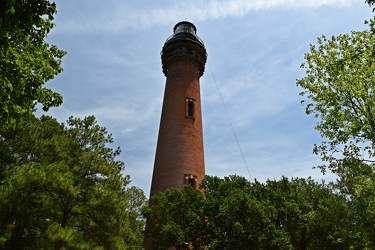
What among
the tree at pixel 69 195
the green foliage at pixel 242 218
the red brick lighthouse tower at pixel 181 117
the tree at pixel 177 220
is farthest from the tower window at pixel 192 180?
the tree at pixel 69 195

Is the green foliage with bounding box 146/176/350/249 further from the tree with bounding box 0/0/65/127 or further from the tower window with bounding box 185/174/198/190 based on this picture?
the tree with bounding box 0/0/65/127

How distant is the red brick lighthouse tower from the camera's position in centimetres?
2092

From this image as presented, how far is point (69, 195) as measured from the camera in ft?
44.3

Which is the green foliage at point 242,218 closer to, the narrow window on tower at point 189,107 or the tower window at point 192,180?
the tower window at point 192,180

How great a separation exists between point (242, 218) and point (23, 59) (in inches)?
489

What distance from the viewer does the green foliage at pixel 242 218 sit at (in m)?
15.2

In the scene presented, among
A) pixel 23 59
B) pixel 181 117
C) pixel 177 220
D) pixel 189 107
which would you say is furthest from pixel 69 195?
pixel 189 107

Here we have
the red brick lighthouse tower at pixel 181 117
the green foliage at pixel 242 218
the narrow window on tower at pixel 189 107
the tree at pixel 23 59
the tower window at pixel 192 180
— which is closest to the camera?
the tree at pixel 23 59

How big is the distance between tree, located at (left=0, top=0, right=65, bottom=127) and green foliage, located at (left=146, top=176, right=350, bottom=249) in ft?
31.5

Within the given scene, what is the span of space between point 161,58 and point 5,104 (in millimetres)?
21823

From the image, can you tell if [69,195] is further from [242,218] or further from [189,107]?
[189,107]

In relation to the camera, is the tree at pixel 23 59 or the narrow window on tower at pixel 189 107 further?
the narrow window on tower at pixel 189 107

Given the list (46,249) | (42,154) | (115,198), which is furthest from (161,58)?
(46,249)

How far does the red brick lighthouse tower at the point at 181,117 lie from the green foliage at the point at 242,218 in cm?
286
